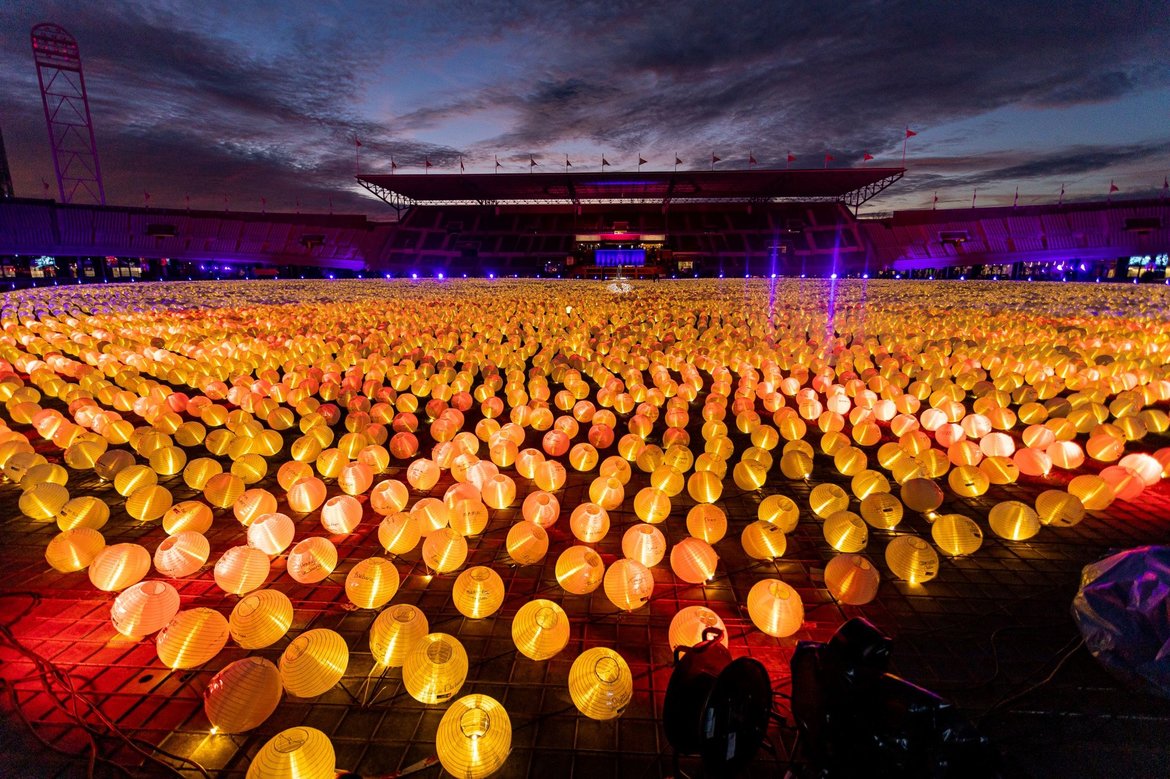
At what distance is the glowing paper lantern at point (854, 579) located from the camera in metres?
3.94

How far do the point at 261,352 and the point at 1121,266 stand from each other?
207ft

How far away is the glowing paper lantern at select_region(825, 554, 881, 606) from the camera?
155 inches

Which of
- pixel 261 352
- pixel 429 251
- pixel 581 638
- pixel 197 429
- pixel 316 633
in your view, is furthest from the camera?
pixel 429 251

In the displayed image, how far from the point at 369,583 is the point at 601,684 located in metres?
1.93

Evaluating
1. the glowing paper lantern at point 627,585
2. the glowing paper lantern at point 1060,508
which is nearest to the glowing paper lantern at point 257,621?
the glowing paper lantern at point 627,585

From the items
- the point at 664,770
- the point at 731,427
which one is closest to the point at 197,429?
the point at 664,770

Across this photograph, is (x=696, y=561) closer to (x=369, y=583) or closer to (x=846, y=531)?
(x=846, y=531)

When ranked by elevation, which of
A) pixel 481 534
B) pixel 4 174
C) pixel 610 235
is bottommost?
pixel 481 534

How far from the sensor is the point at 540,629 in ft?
10.8

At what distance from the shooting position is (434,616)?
421cm

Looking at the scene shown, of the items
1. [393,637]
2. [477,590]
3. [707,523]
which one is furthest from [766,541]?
[393,637]

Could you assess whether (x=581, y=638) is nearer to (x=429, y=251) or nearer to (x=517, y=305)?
(x=517, y=305)

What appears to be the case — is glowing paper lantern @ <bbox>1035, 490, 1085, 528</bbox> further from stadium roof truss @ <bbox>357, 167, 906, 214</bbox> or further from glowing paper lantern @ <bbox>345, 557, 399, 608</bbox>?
stadium roof truss @ <bbox>357, 167, 906, 214</bbox>

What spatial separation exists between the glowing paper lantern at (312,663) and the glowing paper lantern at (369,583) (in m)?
0.58
